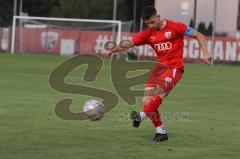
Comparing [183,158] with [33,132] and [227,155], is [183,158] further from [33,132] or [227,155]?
[33,132]

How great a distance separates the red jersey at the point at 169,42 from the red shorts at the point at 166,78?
82 millimetres

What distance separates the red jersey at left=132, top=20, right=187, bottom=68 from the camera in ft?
36.0

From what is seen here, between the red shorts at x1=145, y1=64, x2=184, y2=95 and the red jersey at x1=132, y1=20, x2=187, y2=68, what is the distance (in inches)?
3.2

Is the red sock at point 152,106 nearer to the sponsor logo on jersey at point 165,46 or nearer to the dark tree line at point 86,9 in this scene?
the sponsor logo on jersey at point 165,46

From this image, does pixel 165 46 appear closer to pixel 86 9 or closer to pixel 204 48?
pixel 204 48

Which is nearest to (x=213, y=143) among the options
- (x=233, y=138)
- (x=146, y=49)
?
(x=233, y=138)

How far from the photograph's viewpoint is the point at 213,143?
10500mm

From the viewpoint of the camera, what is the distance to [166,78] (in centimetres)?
1096

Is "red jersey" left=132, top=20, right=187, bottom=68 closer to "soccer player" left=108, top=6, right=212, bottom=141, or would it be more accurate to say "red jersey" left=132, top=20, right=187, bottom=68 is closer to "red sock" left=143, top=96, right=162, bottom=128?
"soccer player" left=108, top=6, right=212, bottom=141

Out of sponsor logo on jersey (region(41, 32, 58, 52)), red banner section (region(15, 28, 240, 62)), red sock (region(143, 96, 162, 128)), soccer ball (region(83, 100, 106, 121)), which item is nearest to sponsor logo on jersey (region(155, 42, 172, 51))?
red sock (region(143, 96, 162, 128))

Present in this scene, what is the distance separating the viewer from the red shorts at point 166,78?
1096 centimetres

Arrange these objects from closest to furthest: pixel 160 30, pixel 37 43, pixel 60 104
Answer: pixel 160 30 → pixel 60 104 → pixel 37 43

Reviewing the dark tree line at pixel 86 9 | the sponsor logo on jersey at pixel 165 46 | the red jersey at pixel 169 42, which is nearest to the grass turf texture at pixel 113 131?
the red jersey at pixel 169 42

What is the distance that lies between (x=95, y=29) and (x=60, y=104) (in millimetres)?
38875
